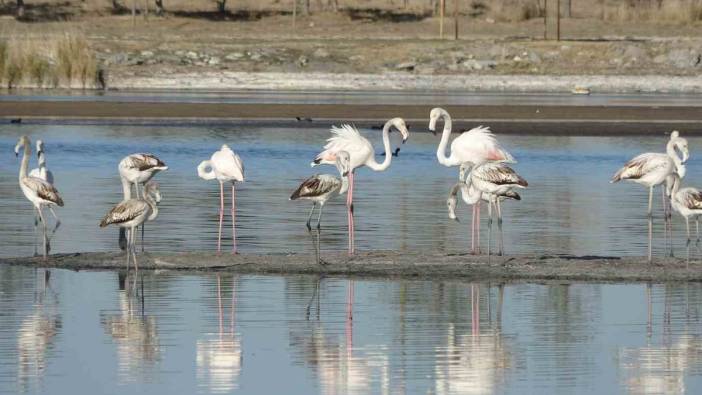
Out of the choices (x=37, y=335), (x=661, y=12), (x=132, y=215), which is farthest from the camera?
(x=661, y=12)

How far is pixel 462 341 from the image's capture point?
12.0 m

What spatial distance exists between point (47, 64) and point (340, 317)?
118ft

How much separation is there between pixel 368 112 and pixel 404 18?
3582 cm

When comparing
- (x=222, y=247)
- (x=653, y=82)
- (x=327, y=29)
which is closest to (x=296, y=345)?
(x=222, y=247)

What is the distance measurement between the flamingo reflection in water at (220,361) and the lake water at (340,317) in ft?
0.06

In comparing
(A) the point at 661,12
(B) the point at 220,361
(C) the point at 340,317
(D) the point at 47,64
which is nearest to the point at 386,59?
(D) the point at 47,64

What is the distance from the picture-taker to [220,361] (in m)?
11.1

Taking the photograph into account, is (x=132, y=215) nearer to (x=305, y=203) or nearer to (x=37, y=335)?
(x=37, y=335)

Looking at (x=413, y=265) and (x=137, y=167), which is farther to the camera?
(x=137, y=167)

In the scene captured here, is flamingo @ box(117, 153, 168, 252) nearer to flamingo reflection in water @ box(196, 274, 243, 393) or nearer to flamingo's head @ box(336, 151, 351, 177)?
flamingo's head @ box(336, 151, 351, 177)

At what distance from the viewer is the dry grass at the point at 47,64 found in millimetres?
47188

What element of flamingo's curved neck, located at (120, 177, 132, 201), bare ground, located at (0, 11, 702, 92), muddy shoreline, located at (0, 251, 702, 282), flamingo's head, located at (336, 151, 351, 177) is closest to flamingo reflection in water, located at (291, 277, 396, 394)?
muddy shoreline, located at (0, 251, 702, 282)

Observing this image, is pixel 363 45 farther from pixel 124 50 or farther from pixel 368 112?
pixel 368 112

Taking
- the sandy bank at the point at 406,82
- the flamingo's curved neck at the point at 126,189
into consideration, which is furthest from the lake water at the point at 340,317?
the sandy bank at the point at 406,82
